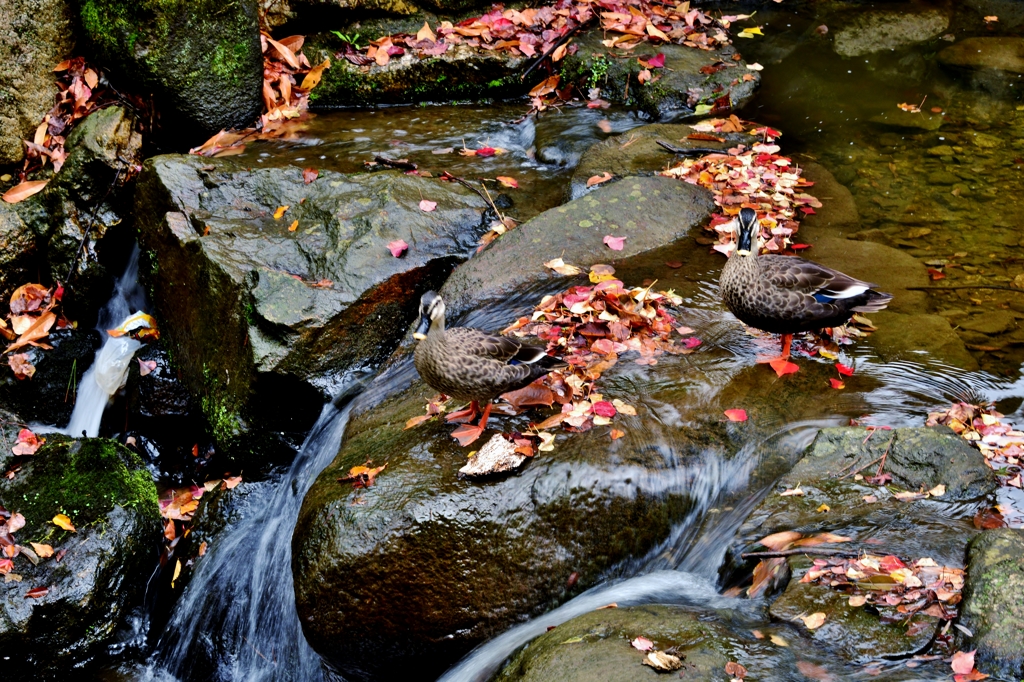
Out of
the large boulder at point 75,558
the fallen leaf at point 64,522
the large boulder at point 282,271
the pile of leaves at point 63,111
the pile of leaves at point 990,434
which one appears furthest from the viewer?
the pile of leaves at point 63,111

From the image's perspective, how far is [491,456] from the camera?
4.53 meters

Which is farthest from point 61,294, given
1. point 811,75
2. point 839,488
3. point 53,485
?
point 811,75

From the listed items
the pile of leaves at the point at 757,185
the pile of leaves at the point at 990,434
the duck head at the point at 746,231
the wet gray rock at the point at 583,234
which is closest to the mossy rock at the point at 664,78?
the pile of leaves at the point at 757,185

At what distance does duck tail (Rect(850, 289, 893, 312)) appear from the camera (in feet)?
16.6

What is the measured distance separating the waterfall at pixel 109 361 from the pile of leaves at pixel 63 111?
4.48 feet

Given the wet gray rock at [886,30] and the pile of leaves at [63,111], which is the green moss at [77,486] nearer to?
the pile of leaves at [63,111]

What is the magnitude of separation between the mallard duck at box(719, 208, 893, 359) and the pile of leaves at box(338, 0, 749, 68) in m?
5.08

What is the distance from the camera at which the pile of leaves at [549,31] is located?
931 cm

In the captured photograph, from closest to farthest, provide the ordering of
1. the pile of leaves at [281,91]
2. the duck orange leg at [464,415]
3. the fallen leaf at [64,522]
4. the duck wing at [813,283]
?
the duck orange leg at [464,415] → the duck wing at [813,283] → the fallen leaf at [64,522] → the pile of leaves at [281,91]

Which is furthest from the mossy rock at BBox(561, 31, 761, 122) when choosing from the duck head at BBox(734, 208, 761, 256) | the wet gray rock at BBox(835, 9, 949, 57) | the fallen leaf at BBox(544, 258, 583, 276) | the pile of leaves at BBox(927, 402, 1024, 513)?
the pile of leaves at BBox(927, 402, 1024, 513)

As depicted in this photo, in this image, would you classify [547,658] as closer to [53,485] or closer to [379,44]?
[53,485]

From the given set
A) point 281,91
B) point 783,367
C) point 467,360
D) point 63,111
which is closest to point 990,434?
point 783,367

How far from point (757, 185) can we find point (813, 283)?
2.44 m

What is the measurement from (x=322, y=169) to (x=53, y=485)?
3497 mm
